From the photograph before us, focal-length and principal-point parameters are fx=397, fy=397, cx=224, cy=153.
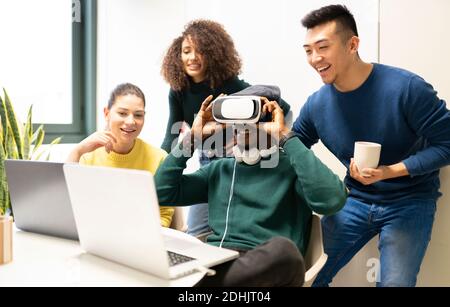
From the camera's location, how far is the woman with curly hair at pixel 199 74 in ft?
7.21

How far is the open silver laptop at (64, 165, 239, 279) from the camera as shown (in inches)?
34.1

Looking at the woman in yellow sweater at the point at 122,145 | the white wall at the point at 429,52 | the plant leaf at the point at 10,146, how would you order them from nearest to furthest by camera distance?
the white wall at the point at 429,52 < the woman in yellow sweater at the point at 122,145 < the plant leaf at the point at 10,146

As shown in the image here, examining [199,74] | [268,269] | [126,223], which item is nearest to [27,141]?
[199,74]

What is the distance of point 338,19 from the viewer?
171 centimetres

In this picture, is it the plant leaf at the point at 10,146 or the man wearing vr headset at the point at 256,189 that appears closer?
the man wearing vr headset at the point at 256,189

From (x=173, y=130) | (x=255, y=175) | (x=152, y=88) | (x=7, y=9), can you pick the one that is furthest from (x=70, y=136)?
(x=255, y=175)

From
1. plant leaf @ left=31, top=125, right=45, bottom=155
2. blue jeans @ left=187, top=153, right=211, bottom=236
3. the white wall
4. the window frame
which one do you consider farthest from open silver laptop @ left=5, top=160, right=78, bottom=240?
the window frame

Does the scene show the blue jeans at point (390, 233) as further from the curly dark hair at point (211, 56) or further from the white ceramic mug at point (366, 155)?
the curly dark hair at point (211, 56)

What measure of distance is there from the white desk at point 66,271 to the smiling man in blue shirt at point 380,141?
0.98 meters

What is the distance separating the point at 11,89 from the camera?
9.11ft

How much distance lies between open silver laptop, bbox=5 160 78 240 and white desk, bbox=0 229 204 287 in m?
0.10

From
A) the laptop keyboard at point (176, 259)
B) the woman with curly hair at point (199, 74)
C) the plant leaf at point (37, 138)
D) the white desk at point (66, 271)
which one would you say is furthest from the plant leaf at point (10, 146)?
the laptop keyboard at point (176, 259)
